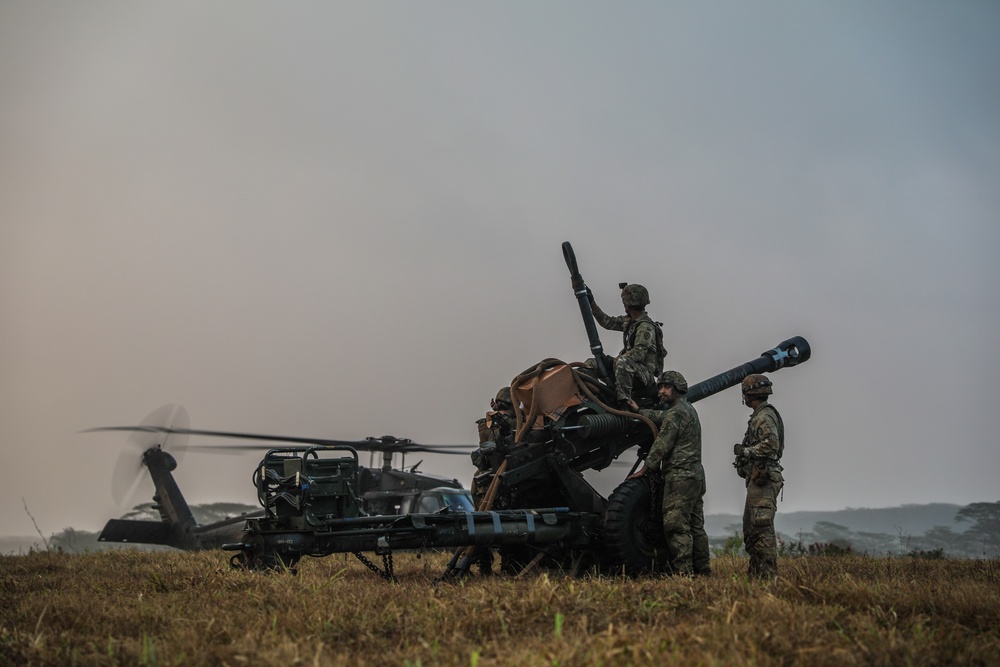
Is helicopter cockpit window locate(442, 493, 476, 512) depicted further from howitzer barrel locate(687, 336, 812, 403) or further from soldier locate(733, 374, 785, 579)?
soldier locate(733, 374, 785, 579)

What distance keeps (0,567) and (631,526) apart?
6833 mm

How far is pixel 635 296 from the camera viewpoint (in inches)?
397

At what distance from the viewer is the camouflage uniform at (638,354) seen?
9680mm

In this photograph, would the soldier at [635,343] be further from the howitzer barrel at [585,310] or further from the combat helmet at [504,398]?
the combat helmet at [504,398]

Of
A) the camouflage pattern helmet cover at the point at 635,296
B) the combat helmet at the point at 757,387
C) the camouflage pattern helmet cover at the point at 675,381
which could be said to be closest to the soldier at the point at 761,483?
the combat helmet at the point at 757,387

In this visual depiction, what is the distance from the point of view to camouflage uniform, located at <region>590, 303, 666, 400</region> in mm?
9680

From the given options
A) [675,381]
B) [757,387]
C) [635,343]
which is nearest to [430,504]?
[635,343]

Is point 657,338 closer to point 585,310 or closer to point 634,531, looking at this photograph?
point 585,310

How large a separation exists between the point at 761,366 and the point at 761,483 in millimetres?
2168

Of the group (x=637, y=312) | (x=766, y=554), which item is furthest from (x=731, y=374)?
(x=766, y=554)

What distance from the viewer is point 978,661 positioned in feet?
14.7

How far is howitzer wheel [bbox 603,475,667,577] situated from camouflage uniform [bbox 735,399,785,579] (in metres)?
0.88

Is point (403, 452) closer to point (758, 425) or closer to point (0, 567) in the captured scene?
point (0, 567)

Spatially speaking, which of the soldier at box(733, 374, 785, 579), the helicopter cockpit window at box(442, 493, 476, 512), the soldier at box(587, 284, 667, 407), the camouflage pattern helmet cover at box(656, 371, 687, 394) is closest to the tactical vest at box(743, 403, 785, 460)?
the soldier at box(733, 374, 785, 579)
